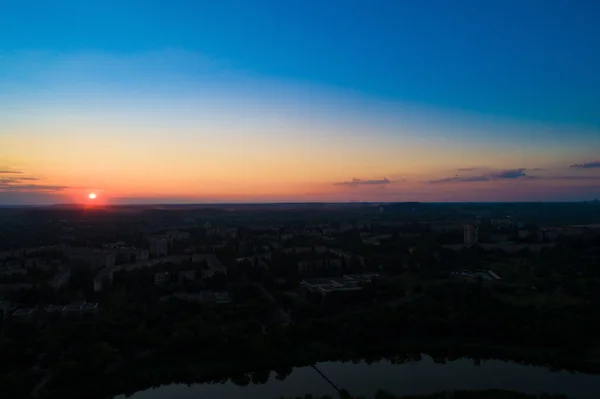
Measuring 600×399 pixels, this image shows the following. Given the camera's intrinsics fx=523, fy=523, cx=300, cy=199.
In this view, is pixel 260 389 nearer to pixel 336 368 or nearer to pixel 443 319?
pixel 336 368

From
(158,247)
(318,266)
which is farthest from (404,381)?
(158,247)

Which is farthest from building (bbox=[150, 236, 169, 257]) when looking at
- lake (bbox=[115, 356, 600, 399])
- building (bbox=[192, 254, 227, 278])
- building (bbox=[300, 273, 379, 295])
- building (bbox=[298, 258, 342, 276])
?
lake (bbox=[115, 356, 600, 399])

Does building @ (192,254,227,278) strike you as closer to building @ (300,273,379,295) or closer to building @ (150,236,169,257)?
building @ (150,236,169,257)

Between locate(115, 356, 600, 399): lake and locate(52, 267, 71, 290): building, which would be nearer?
locate(115, 356, 600, 399): lake

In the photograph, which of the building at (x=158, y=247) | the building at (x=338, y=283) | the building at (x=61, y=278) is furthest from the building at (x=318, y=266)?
the building at (x=61, y=278)

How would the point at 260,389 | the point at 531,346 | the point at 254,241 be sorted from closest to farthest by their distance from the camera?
the point at 260,389 → the point at 531,346 → the point at 254,241

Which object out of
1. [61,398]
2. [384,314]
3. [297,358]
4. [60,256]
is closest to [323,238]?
[60,256]

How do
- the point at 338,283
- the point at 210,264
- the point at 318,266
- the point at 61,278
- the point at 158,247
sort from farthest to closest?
the point at 158,247
the point at 210,264
the point at 318,266
the point at 338,283
the point at 61,278

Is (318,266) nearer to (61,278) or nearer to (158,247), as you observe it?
(158,247)
